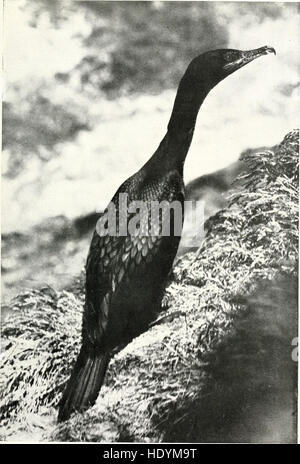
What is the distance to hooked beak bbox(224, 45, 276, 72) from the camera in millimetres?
1817

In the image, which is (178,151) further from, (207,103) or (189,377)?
(189,377)

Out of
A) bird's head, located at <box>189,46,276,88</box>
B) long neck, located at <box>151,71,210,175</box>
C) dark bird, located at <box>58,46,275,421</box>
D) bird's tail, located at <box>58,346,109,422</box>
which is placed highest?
bird's head, located at <box>189,46,276,88</box>

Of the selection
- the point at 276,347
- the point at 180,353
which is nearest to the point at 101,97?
the point at 180,353

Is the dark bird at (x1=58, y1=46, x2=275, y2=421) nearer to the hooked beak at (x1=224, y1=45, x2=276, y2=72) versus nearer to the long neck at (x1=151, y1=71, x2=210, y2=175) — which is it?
the long neck at (x1=151, y1=71, x2=210, y2=175)

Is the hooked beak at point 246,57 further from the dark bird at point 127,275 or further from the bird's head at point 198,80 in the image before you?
the dark bird at point 127,275

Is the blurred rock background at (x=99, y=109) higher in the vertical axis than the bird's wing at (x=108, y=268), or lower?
higher

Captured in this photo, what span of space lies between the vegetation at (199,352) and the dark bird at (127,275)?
0.03m

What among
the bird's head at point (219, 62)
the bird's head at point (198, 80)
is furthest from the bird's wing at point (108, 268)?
the bird's head at point (219, 62)

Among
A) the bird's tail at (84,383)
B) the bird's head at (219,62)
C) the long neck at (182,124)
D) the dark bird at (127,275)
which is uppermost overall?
the bird's head at (219,62)

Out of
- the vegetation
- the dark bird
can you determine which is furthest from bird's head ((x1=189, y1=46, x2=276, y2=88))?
the vegetation

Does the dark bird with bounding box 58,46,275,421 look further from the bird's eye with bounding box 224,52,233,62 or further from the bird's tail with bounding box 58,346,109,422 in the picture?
the bird's eye with bounding box 224,52,233,62

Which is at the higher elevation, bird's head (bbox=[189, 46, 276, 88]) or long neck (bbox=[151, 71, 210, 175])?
bird's head (bbox=[189, 46, 276, 88])

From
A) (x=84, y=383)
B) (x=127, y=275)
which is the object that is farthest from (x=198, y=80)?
(x=84, y=383)

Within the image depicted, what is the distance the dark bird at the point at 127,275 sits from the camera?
1745 mm
